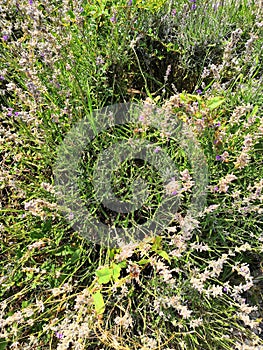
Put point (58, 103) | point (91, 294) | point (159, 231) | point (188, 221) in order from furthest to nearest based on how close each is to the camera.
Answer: point (58, 103) < point (159, 231) < point (91, 294) < point (188, 221)

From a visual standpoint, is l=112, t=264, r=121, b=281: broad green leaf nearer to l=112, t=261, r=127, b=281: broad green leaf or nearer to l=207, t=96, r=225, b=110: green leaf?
l=112, t=261, r=127, b=281: broad green leaf

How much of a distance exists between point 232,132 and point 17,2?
4.30 feet

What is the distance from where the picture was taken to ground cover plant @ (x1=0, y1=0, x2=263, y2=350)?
65.4 inches

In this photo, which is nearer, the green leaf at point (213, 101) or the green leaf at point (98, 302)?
the green leaf at point (98, 302)

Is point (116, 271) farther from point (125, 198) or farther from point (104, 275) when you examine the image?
point (125, 198)

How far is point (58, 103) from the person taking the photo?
2109mm

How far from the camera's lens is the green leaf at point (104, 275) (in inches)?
64.4

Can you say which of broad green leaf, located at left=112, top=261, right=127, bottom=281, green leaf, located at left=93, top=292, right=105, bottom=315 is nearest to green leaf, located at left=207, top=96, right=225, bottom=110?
broad green leaf, located at left=112, top=261, right=127, bottom=281

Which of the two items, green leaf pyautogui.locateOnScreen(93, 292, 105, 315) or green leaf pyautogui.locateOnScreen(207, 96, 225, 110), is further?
green leaf pyautogui.locateOnScreen(207, 96, 225, 110)

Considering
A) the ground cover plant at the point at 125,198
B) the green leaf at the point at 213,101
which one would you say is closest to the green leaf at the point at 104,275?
the ground cover plant at the point at 125,198

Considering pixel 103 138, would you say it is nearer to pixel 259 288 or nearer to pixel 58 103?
pixel 58 103

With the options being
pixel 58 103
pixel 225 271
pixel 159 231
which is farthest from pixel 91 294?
pixel 58 103

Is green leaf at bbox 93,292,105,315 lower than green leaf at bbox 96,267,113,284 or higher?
lower

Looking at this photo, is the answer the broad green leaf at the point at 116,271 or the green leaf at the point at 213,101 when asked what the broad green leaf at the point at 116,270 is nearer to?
the broad green leaf at the point at 116,271
